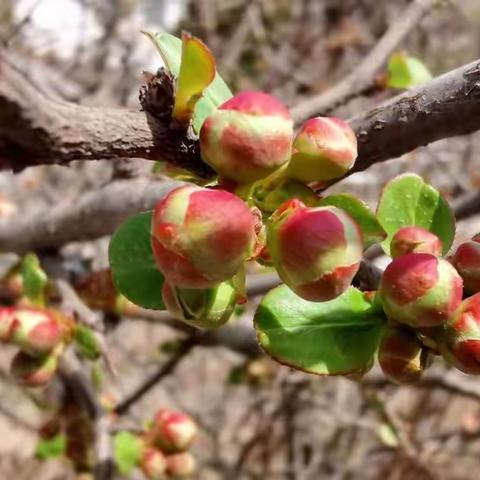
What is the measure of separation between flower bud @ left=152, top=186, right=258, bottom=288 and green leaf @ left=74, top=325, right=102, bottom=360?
519 millimetres

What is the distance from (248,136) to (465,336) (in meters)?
0.19

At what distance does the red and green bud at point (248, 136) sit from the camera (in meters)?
0.41

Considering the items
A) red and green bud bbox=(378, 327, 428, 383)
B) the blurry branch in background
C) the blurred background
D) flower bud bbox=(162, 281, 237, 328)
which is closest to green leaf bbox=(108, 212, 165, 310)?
flower bud bbox=(162, 281, 237, 328)

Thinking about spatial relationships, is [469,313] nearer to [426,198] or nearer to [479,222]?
[426,198]

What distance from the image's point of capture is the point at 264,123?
0.41 metres

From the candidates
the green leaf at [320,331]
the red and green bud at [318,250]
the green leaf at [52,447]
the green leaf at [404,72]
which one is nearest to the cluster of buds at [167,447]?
the green leaf at [52,447]

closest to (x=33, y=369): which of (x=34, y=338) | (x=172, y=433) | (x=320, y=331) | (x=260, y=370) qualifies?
(x=34, y=338)

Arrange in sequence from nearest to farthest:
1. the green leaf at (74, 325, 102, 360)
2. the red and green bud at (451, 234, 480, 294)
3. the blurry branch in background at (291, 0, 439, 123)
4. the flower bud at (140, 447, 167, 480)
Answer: the red and green bud at (451, 234, 480, 294)
the green leaf at (74, 325, 102, 360)
the blurry branch in background at (291, 0, 439, 123)
the flower bud at (140, 447, 167, 480)

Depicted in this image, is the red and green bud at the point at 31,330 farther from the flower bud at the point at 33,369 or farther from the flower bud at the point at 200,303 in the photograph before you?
the flower bud at the point at 200,303

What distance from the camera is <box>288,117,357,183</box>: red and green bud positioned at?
1.52ft

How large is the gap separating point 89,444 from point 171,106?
1094 millimetres

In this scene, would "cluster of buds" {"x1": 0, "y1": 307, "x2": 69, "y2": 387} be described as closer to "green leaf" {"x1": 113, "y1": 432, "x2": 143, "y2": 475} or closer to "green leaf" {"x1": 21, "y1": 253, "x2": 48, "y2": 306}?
"green leaf" {"x1": 21, "y1": 253, "x2": 48, "y2": 306}

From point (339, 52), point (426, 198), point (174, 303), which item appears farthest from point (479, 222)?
point (174, 303)

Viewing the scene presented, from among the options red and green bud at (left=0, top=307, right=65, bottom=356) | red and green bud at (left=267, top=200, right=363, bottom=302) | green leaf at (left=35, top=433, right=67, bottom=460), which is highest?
red and green bud at (left=267, top=200, right=363, bottom=302)
